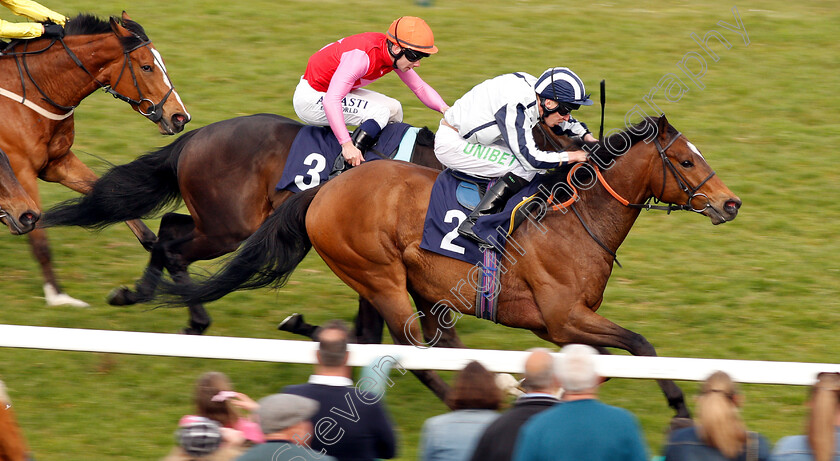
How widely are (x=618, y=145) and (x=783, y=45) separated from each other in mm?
7659

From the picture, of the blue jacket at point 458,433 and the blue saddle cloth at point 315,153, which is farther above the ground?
the blue saddle cloth at point 315,153

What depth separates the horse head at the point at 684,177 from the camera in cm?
521

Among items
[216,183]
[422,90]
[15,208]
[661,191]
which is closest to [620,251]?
[422,90]

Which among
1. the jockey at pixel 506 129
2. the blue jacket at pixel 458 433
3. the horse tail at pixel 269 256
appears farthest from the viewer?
the horse tail at pixel 269 256

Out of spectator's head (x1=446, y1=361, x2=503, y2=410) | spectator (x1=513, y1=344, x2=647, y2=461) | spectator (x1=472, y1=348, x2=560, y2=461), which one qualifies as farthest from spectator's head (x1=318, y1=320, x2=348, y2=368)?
spectator (x1=513, y1=344, x2=647, y2=461)

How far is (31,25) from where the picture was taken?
685cm

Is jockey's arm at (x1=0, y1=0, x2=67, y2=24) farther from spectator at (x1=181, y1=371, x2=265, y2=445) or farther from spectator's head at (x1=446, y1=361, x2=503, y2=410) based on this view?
spectator's head at (x1=446, y1=361, x2=503, y2=410)

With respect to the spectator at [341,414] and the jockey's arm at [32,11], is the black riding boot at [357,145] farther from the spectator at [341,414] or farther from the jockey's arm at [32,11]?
the spectator at [341,414]

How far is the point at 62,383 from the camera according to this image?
5.59 m

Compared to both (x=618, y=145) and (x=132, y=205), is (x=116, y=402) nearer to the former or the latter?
(x=132, y=205)

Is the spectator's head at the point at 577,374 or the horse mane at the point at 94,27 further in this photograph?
the horse mane at the point at 94,27

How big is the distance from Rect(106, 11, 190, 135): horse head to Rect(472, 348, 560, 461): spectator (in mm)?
4281

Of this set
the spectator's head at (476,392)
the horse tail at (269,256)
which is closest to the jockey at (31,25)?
the horse tail at (269,256)

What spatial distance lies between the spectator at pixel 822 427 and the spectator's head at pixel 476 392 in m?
0.99
